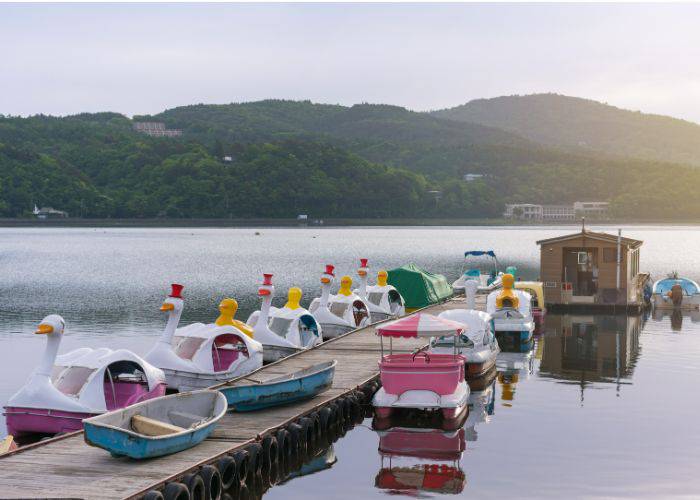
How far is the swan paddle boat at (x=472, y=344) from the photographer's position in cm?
3244

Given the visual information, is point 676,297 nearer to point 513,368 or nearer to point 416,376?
point 513,368

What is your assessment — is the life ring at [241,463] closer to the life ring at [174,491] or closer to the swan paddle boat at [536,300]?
the life ring at [174,491]

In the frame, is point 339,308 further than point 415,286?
No

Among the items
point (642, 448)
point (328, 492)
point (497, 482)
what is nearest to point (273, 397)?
point (328, 492)

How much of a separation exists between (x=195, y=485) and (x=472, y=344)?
16871 mm

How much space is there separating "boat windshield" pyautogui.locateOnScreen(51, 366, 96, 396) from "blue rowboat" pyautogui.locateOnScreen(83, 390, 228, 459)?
4.69 m

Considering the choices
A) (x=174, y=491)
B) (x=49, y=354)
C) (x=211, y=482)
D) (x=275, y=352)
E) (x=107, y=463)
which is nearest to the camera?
(x=174, y=491)

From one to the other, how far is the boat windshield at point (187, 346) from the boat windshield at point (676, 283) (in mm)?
38922

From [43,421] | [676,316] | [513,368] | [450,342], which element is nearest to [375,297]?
[513,368]

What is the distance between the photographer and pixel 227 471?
19422mm

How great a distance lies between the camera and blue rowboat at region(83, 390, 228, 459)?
17.9m

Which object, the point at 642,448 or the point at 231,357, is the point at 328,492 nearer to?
the point at 642,448

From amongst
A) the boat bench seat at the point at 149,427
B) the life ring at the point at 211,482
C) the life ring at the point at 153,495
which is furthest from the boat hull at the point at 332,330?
the life ring at the point at 153,495

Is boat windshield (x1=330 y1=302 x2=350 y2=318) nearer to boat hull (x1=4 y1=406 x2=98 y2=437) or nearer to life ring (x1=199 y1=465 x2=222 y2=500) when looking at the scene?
boat hull (x1=4 y1=406 x2=98 y2=437)
